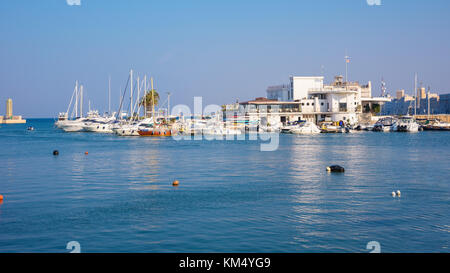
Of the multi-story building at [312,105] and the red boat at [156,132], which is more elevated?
the multi-story building at [312,105]

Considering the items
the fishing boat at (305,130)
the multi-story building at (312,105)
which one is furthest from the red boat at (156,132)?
the multi-story building at (312,105)

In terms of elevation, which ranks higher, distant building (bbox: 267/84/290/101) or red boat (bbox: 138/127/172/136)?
distant building (bbox: 267/84/290/101)

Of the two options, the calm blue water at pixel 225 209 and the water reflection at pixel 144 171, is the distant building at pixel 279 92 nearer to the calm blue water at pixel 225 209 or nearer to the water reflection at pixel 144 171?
the water reflection at pixel 144 171

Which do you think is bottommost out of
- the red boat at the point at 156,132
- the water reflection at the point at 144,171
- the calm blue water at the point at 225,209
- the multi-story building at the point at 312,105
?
the calm blue water at the point at 225,209

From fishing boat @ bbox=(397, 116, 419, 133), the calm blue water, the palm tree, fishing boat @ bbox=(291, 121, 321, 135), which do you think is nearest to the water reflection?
the calm blue water

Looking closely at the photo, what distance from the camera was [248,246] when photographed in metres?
15.4

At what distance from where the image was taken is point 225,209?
69.9 feet

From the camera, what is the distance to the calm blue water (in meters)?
15.8

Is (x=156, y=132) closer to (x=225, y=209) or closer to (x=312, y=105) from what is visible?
(x=312, y=105)

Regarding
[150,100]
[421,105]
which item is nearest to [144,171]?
[150,100]

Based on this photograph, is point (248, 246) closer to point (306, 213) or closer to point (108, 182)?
point (306, 213)

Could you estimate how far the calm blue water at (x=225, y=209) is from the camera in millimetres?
15828

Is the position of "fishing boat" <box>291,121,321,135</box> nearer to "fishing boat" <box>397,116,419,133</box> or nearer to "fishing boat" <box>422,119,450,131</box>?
"fishing boat" <box>397,116,419,133</box>

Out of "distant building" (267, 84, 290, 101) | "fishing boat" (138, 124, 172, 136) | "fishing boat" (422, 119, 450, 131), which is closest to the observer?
"fishing boat" (138, 124, 172, 136)
